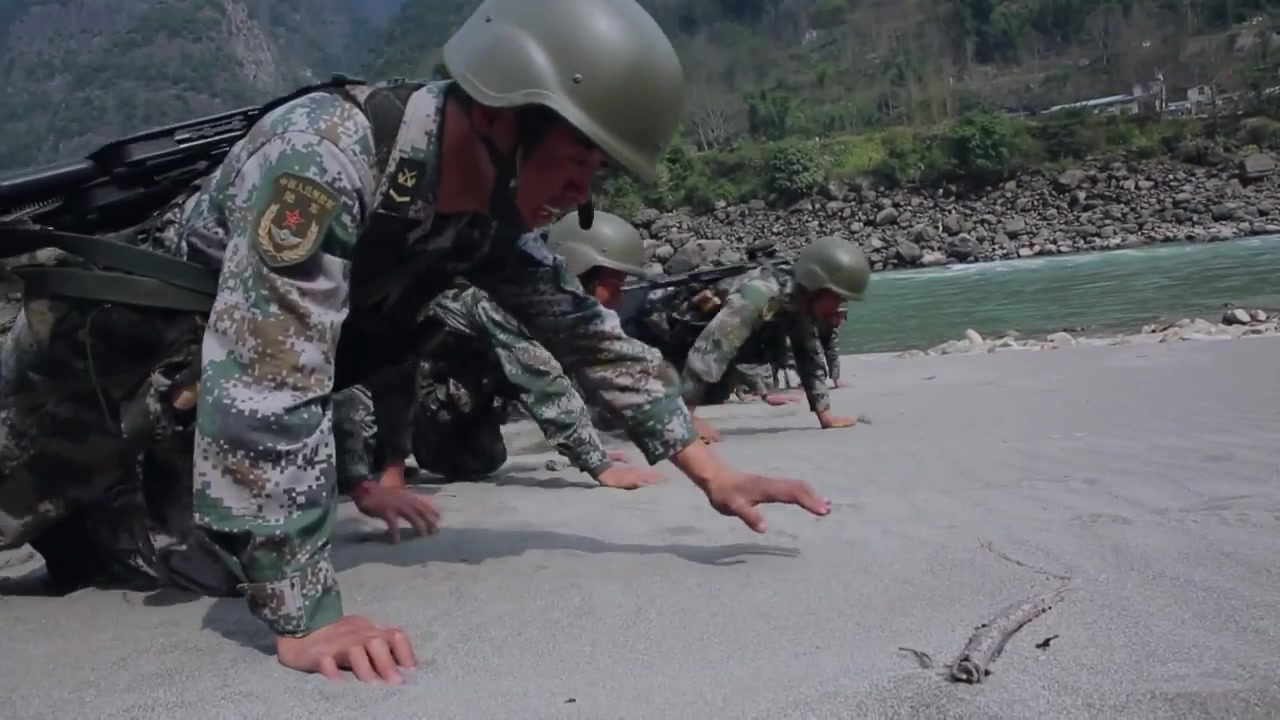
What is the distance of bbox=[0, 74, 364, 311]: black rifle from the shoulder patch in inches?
14.5

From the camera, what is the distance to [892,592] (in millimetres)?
2225

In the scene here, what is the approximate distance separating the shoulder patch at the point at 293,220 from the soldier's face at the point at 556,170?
410mm

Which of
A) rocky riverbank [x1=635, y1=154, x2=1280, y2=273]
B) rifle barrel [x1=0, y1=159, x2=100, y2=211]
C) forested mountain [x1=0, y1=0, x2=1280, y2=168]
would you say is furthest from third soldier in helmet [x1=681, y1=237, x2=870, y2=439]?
forested mountain [x1=0, y1=0, x2=1280, y2=168]

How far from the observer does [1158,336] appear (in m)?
11.2

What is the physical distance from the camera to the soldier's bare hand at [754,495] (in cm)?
246

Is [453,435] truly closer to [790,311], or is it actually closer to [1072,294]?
[790,311]

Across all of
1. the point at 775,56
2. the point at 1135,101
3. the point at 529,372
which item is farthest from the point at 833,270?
the point at 775,56

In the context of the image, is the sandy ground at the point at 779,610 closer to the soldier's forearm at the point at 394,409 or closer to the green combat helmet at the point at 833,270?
the soldier's forearm at the point at 394,409

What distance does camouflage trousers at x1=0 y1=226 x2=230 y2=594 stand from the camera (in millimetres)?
2359

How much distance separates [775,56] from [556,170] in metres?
112

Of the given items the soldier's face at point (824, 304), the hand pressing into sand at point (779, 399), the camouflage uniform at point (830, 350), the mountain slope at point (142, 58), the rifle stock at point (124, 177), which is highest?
the mountain slope at point (142, 58)

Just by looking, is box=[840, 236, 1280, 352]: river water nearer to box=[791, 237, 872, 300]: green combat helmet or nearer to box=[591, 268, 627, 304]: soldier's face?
box=[791, 237, 872, 300]: green combat helmet

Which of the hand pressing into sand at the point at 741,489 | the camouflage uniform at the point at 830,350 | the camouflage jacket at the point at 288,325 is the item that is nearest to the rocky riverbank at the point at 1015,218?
the camouflage uniform at the point at 830,350

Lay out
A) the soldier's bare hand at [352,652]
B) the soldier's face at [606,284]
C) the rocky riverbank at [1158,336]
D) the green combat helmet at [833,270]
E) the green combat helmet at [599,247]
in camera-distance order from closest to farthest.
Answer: the soldier's bare hand at [352,652], the green combat helmet at [599,247], the soldier's face at [606,284], the green combat helmet at [833,270], the rocky riverbank at [1158,336]
